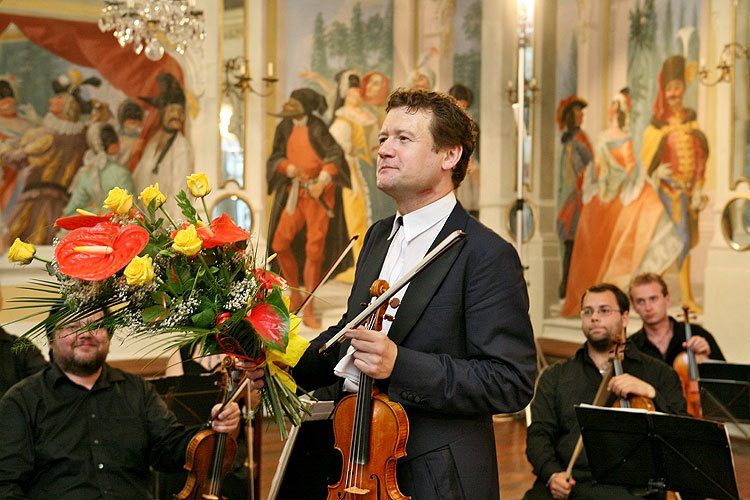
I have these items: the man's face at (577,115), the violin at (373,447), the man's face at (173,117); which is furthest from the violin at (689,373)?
the man's face at (173,117)

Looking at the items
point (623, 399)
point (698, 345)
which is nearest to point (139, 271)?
point (623, 399)

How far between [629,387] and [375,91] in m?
6.19

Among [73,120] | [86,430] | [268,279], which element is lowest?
[86,430]

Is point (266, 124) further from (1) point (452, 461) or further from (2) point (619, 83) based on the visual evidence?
(1) point (452, 461)

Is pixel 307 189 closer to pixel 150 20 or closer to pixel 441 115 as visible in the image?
pixel 150 20

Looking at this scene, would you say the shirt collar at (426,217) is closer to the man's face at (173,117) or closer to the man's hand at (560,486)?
the man's hand at (560,486)

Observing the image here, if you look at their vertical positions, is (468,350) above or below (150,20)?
below

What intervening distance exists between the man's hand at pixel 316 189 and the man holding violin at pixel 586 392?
5.04 meters

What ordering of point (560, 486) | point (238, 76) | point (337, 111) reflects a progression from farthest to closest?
1. point (337, 111)
2. point (238, 76)
3. point (560, 486)

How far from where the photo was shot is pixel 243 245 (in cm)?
229

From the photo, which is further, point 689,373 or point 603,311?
point 689,373

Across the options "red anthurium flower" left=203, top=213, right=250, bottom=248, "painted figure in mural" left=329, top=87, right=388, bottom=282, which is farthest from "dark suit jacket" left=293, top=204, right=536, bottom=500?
"painted figure in mural" left=329, top=87, right=388, bottom=282

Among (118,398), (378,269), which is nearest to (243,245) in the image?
(378,269)

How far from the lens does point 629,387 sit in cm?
422
